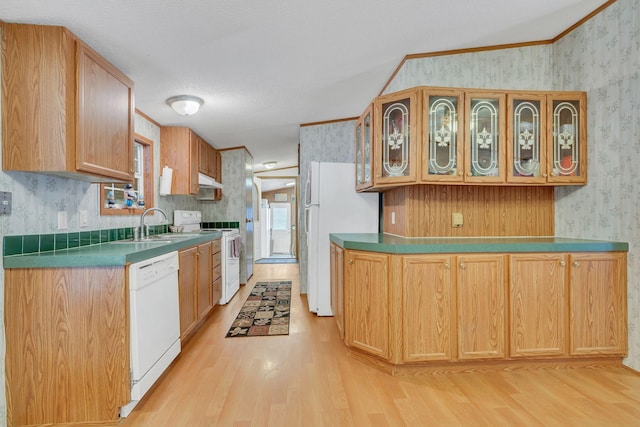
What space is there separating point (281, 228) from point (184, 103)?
6.39 meters

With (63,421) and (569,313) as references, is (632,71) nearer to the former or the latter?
(569,313)

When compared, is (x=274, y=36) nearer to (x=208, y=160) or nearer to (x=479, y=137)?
(x=479, y=137)

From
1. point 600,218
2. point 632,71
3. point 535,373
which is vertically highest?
point 632,71

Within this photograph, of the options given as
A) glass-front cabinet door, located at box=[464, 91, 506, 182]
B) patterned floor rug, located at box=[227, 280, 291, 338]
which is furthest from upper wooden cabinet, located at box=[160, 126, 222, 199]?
glass-front cabinet door, located at box=[464, 91, 506, 182]

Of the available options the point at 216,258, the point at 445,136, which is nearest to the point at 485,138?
the point at 445,136

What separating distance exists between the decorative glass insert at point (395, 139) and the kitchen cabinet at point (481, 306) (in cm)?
82

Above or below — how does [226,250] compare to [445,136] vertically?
below

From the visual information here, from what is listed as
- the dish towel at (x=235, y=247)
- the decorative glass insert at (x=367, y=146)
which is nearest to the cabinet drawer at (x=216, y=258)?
the dish towel at (x=235, y=247)

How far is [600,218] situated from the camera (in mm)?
2434

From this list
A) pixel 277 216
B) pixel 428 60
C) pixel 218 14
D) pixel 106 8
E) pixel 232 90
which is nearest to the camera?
pixel 106 8

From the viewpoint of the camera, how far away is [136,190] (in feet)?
10.9

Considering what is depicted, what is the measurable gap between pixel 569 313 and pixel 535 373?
0.49 m

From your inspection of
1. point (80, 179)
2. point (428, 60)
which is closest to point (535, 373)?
point (428, 60)

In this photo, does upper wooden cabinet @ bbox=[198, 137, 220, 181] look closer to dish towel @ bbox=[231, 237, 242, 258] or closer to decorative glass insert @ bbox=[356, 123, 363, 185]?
dish towel @ bbox=[231, 237, 242, 258]
